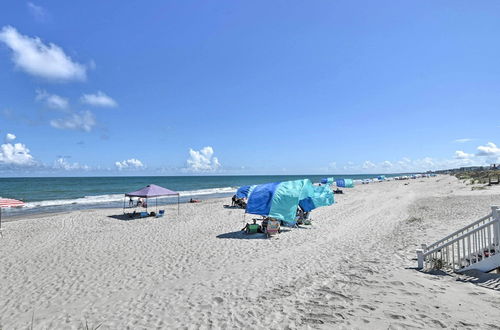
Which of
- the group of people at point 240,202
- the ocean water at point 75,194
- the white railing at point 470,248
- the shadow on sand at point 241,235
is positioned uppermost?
the white railing at point 470,248

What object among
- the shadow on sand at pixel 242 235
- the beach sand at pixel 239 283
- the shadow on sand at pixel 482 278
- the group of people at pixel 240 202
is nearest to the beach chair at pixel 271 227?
the shadow on sand at pixel 242 235

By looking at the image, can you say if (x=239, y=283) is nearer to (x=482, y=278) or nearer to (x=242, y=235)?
(x=482, y=278)

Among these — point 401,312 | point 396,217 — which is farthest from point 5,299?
point 396,217

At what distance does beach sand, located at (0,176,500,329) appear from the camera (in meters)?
5.25

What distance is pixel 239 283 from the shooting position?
711 cm

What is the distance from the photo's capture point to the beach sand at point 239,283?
5250mm

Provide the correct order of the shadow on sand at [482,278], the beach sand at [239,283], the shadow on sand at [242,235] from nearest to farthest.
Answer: the beach sand at [239,283]
the shadow on sand at [482,278]
the shadow on sand at [242,235]

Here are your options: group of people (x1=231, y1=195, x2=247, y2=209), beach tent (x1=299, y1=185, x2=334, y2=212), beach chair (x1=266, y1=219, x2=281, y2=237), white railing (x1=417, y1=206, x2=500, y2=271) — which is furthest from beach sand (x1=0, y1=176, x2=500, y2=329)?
group of people (x1=231, y1=195, x2=247, y2=209)

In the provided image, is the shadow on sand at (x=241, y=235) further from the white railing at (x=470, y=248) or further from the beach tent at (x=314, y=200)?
the white railing at (x=470, y=248)

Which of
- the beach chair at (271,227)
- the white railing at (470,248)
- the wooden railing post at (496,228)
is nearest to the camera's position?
the wooden railing post at (496,228)

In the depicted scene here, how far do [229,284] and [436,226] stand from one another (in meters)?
11.2

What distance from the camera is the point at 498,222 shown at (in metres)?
6.50

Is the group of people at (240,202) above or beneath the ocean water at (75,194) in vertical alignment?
above

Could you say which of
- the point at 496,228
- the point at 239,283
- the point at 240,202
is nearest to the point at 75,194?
the point at 240,202
